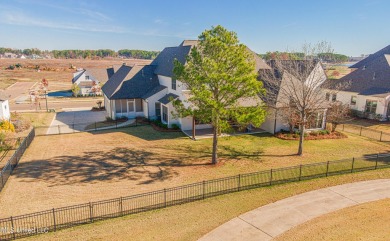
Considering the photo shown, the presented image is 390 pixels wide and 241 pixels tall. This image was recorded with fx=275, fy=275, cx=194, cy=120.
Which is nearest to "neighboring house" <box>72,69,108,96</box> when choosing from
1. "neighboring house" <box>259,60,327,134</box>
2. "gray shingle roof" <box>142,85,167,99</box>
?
"gray shingle roof" <box>142,85,167,99</box>

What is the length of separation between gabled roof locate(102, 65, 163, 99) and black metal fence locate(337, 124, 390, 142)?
23.6 meters

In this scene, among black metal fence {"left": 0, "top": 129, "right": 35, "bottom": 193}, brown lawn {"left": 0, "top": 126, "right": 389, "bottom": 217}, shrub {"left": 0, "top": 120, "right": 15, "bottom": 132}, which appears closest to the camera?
brown lawn {"left": 0, "top": 126, "right": 389, "bottom": 217}

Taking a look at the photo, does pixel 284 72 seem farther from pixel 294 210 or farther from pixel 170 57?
pixel 170 57

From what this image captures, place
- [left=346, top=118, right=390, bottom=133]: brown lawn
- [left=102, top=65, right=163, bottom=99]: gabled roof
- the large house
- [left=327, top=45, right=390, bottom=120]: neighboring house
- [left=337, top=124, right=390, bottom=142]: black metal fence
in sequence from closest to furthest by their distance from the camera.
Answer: [left=337, top=124, right=390, bottom=142]: black metal fence → [left=346, top=118, right=390, bottom=133]: brown lawn → the large house → [left=102, top=65, right=163, bottom=99]: gabled roof → [left=327, top=45, right=390, bottom=120]: neighboring house

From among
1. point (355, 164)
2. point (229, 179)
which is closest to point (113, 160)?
point (229, 179)

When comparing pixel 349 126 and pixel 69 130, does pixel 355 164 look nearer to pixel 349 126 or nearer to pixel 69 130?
pixel 349 126

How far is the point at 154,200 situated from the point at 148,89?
76.2 ft

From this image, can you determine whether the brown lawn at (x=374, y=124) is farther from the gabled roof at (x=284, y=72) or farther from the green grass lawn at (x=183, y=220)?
the green grass lawn at (x=183, y=220)

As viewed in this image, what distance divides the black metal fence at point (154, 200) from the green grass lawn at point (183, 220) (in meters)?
0.47

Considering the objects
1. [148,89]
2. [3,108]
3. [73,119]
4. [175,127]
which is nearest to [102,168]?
[175,127]

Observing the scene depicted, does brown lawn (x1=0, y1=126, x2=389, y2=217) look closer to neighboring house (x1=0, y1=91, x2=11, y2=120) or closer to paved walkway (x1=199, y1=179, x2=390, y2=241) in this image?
paved walkway (x1=199, y1=179, x2=390, y2=241)

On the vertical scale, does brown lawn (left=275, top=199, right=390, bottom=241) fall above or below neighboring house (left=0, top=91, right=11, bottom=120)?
below

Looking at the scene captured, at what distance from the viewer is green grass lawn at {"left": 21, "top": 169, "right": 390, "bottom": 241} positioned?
11711 millimetres

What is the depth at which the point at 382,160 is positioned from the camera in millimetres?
21156
